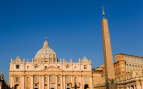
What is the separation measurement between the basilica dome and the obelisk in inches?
1928

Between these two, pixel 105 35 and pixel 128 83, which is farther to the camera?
pixel 128 83

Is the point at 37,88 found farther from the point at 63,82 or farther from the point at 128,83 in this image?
the point at 128,83

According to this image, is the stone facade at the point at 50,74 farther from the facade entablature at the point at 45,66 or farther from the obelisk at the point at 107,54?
the obelisk at the point at 107,54

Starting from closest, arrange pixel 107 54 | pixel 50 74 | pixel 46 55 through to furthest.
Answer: pixel 107 54 → pixel 50 74 → pixel 46 55

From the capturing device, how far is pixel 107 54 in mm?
18875

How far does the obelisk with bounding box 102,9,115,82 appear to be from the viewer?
18125mm

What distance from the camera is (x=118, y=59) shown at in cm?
6431

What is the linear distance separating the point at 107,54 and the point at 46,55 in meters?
50.3

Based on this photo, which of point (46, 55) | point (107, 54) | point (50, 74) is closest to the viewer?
point (107, 54)

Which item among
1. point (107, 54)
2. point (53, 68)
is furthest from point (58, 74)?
point (107, 54)

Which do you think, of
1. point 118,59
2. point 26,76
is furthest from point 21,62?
point 118,59

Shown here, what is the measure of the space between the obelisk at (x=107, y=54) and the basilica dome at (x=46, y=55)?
48960 mm

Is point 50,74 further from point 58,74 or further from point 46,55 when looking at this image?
point 46,55

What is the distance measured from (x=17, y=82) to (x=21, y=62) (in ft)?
18.2
